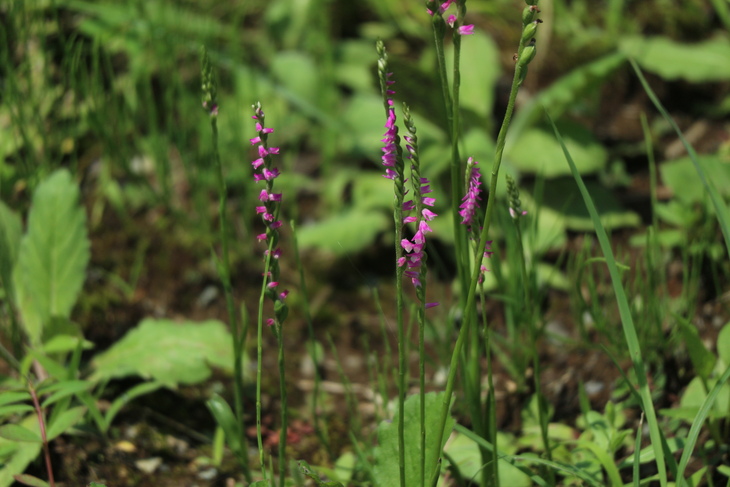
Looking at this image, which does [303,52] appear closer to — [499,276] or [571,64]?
[571,64]

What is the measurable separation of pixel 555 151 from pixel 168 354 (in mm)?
1696

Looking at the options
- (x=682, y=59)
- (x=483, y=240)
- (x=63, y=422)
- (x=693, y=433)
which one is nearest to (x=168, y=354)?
(x=63, y=422)

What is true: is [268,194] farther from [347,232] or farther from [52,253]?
[347,232]

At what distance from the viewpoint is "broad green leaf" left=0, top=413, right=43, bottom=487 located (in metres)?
1.63

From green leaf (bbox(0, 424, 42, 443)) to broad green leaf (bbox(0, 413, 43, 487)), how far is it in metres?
0.04

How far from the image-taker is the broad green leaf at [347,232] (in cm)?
265

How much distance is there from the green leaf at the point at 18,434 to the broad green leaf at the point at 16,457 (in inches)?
1.7

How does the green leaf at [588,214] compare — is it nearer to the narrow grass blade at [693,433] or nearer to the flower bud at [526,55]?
the narrow grass blade at [693,433]

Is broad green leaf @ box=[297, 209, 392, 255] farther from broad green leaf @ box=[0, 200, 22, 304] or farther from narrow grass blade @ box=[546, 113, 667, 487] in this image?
narrow grass blade @ box=[546, 113, 667, 487]

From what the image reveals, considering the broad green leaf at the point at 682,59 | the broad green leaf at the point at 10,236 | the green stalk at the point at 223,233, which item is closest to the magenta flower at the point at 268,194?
the green stalk at the point at 223,233

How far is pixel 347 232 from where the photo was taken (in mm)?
2684

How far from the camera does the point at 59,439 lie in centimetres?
190

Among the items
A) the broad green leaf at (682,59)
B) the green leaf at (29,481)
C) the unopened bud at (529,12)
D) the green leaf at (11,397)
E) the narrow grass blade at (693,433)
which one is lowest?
the green leaf at (29,481)

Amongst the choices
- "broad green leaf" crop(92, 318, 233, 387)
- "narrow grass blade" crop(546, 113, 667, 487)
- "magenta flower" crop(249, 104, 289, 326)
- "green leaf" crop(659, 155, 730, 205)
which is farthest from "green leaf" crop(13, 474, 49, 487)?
"green leaf" crop(659, 155, 730, 205)
